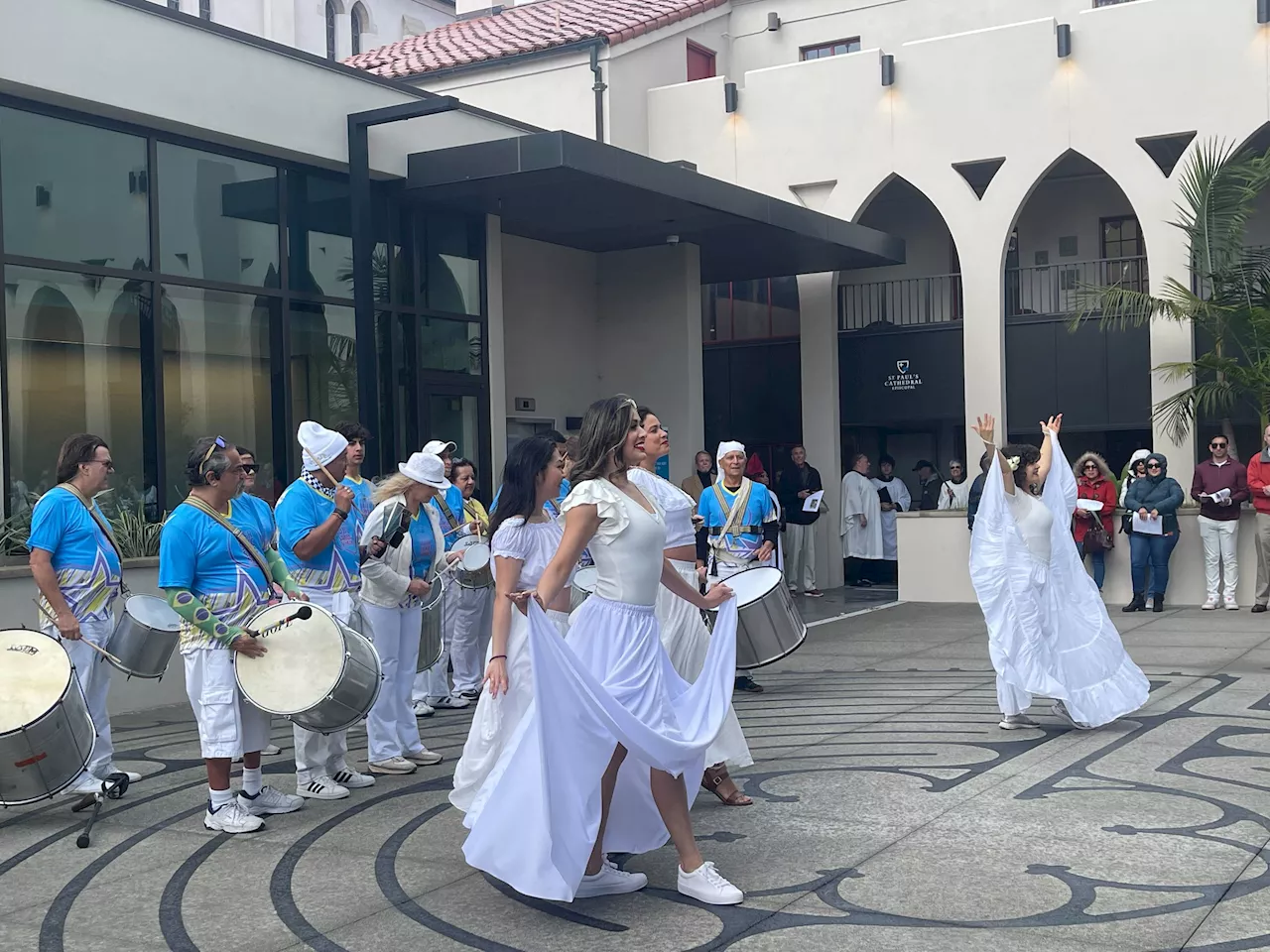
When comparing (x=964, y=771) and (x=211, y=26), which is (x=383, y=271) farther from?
(x=964, y=771)

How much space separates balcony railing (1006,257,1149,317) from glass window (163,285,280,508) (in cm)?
1195

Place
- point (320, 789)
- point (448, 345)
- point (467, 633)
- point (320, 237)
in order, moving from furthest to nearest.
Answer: point (448, 345), point (320, 237), point (467, 633), point (320, 789)

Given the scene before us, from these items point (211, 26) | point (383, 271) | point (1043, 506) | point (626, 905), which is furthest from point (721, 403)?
point (626, 905)

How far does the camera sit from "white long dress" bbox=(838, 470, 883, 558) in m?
19.6

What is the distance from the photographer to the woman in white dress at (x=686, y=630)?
6250 millimetres

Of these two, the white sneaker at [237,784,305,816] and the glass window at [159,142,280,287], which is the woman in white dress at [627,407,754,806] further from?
the glass window at [159,142,280,287]

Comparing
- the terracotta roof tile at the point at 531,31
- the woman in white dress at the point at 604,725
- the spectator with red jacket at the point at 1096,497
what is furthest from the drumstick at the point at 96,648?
the terracotta roof tile at the point at 531,31

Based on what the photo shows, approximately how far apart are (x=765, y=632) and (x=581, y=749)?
439 centimetres

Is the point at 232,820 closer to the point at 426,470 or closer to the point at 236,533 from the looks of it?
the point at 236,533

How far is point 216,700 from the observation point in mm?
6141

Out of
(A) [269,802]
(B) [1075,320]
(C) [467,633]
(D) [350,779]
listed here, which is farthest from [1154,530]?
(A) [269,802]

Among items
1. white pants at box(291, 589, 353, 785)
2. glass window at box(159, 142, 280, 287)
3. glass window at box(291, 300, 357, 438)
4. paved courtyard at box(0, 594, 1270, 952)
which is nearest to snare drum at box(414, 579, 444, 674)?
paved courtyard at box(0, 594, 1270, 952)

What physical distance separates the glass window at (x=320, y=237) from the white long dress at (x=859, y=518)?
851 centimetres

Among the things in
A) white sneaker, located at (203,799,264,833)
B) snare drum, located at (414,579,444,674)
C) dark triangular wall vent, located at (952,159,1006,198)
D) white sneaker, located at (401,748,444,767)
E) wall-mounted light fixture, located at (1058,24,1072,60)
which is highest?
wall-mounted light fixture, located at (1058,24,1072,60)
